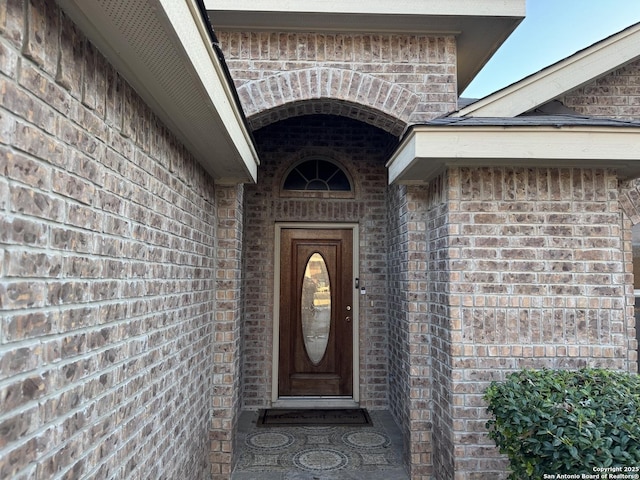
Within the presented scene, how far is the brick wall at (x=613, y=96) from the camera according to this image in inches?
163

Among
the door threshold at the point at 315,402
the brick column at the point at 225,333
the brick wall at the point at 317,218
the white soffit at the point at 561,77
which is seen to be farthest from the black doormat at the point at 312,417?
the white soffit at the point at 561,77

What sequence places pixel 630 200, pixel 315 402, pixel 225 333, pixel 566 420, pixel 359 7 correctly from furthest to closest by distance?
pixel 315 402 < pixel 630 200 < pixel 225 333 < pixel 359 7 < pixel 566 420

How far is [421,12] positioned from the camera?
11.5 feet

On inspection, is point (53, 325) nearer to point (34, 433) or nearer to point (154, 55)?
point (34, 433)

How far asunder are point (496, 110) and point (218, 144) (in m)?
2.37

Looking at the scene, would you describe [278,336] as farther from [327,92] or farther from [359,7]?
[359,7]

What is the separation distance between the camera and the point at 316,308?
5.32m

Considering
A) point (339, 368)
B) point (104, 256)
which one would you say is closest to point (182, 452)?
point (104, 256)

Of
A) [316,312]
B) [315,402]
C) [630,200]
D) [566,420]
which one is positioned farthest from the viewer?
[316,312]

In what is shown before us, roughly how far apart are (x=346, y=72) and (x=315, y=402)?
12.3 feet

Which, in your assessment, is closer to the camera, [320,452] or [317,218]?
[320,452]

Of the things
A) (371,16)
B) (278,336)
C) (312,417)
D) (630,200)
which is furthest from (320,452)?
(371,16)

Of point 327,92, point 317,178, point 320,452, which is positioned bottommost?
point 320,452

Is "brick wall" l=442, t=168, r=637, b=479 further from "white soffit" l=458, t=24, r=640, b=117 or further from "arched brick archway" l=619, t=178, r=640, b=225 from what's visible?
"arched brick archway" l=619, t=178, r=640, b=225
